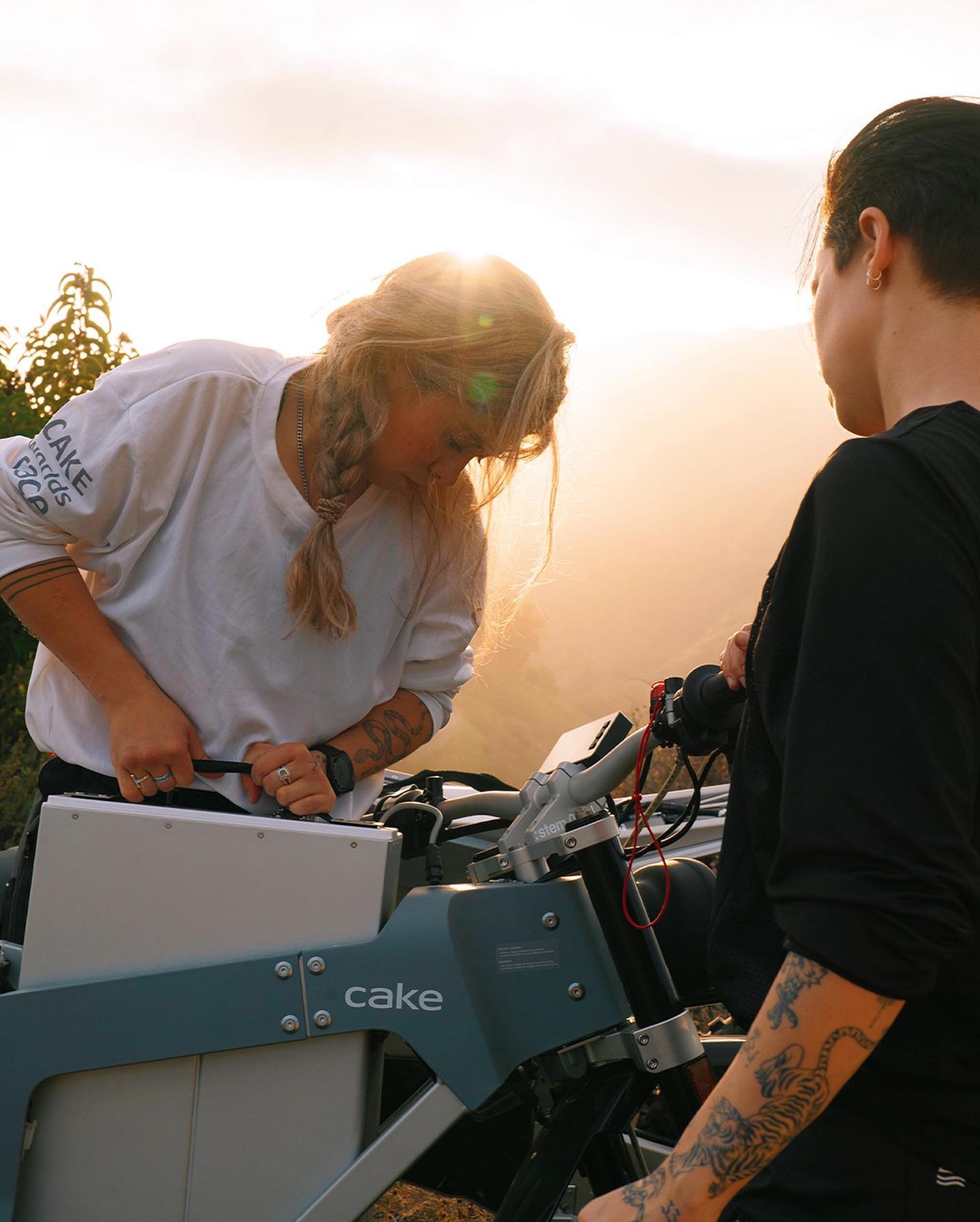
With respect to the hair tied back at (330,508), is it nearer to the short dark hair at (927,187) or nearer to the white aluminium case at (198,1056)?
the white aluminium case at (198,1056)

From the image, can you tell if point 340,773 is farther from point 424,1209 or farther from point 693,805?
point 424,1209

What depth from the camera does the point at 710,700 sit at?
4.62 ft

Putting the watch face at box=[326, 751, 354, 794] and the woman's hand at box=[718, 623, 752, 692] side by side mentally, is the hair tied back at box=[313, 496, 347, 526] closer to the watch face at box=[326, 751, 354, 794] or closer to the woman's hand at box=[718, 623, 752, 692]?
the watch face at box=[326, 751, 354, 794]

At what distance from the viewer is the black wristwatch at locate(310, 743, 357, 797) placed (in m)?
1.97

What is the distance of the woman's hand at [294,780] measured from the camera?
180cm

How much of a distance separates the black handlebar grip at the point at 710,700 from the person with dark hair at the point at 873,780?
26cm

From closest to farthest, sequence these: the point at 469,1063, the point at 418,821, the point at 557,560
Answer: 1. the point at 469,1063
2. the point at 418,821
3. the point at 557,560

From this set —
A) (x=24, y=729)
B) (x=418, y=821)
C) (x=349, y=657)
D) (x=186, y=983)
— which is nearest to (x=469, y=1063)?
(x=186, y=983)

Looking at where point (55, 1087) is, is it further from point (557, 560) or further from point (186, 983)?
point (557, 560)

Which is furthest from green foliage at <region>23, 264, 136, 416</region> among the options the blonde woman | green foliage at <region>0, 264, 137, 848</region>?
the blonde woman

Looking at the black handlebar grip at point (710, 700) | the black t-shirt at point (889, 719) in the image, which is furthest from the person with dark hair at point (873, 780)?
the black handlebar grip at point (710, 700)

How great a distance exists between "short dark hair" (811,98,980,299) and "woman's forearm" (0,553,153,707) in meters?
1.29

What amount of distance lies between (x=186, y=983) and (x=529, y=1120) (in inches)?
31.5

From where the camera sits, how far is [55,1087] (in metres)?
1.62
